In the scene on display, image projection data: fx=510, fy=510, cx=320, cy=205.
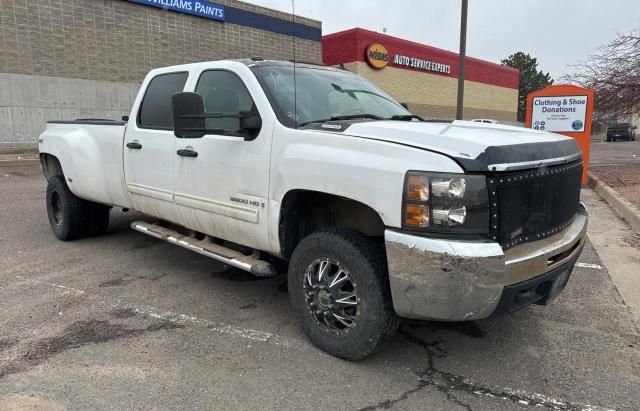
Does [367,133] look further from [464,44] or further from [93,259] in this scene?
[464,44]

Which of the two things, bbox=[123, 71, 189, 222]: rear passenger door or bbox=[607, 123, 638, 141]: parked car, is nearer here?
bbox=[123, 71, 189, 222]: rear passenger door

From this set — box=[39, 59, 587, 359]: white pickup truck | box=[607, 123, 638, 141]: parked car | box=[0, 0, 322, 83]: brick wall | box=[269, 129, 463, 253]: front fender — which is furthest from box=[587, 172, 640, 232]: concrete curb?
box=[607, 123, 638, 141]: parked car

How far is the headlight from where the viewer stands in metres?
2.68

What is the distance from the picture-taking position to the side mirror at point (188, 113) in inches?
142

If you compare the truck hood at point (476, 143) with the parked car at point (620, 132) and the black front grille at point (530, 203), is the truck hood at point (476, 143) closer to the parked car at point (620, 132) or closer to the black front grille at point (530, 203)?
the black front grille at point (530, 203)

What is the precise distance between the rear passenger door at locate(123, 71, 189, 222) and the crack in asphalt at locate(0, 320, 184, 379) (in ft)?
3.72

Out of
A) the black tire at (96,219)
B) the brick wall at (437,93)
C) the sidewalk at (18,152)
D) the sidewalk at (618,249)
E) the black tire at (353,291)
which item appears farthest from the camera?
the brick wall at (437,93)

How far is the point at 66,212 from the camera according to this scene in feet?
19.9

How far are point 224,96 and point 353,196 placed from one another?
69.3 inches

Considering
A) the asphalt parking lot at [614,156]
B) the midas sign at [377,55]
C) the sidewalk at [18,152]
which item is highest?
the midas sign at [377,55]

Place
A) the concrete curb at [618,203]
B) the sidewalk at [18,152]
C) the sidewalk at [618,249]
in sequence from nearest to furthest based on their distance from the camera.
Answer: the sidewalk at [618,249]
the concrete curb at [618,203]
the sidewalk at [18,152]

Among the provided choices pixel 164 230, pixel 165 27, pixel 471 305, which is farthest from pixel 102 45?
pixel 471 305

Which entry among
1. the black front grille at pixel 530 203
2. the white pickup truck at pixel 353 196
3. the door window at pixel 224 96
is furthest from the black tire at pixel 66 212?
the black front grille at pixel 530 203

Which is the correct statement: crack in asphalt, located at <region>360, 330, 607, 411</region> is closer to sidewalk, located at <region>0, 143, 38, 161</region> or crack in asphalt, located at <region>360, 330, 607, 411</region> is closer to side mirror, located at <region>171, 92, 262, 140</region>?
side mirror, located at <region>171, 92, 262, 140</region>
